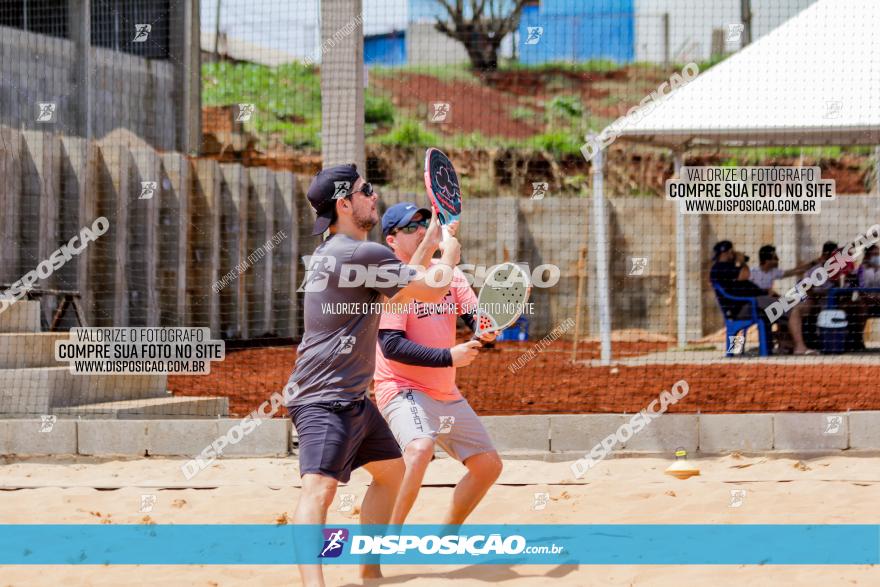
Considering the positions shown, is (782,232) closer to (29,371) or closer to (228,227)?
(228,227)

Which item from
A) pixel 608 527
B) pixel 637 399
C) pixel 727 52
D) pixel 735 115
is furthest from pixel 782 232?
pixel 727 52

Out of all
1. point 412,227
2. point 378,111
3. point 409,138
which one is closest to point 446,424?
point 412,227

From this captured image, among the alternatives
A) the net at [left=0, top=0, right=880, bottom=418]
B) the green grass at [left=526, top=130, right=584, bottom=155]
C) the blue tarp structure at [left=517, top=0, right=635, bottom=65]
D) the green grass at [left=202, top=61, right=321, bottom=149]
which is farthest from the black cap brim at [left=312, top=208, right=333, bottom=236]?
the green grass at [left=202, top=61, right=321, bottom=149]

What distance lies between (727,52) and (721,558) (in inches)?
1057

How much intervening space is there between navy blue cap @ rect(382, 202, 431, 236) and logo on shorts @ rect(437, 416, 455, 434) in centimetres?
92

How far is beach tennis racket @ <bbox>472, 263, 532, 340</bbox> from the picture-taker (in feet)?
15.9

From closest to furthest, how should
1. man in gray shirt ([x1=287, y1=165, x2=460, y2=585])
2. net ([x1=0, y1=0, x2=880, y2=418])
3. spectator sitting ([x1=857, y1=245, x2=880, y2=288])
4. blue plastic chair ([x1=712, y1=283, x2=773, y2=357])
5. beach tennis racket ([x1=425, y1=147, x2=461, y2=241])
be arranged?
man in gray shirt ([x1=287, y1=165, x2=460, y2=585]) → beach tennis racket ([x1=425, y1=147, x2=461, y2=241]) → net ([x1=0, y1=0, x2=880, y2=418]) → blue plastic chair ([x1=712, y1=283, x2=773, y2=357]) → spectator sitting ([x1=857, y1=245, x2=880, y2=288])

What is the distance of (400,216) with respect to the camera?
5.12m

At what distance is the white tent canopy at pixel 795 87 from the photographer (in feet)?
38.5

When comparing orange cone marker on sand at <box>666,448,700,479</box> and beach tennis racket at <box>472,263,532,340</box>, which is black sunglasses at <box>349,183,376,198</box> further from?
orange cone marker on sand at <box>666,448,700,479</box>

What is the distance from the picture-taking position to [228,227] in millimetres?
13859

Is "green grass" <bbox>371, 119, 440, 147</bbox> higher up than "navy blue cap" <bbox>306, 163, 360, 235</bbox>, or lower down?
higher up

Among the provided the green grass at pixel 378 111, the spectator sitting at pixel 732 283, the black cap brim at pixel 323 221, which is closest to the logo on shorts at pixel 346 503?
the black cap brim at pixel 323 221

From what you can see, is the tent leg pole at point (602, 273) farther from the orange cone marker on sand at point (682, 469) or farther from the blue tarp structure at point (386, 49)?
the blue tarp structure at point (386, 49)
